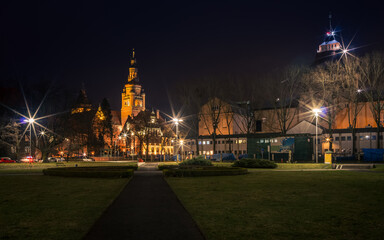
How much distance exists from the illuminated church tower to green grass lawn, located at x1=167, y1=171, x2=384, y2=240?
172 m

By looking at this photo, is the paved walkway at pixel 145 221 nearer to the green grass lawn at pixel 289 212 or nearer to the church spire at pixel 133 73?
the green grass lawn at pixel 289 212

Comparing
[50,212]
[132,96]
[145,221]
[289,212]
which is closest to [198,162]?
[289,212]

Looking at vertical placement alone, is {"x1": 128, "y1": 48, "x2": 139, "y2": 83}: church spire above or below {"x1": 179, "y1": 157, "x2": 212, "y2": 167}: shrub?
above

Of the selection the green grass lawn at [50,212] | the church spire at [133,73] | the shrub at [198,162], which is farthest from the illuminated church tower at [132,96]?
the green grass lawn at [50,212]

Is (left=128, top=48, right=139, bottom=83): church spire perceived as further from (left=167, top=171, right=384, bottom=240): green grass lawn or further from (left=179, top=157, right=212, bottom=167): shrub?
(left=167, top=171, right=384, bottom=240): green grass lawn

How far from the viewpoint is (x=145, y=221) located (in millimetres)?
10742

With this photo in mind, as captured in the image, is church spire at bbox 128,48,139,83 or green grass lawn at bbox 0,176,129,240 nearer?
Result: green grass lawn at bbox 0,176,129,240

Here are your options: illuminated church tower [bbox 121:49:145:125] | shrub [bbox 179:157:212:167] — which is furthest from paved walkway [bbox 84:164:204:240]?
illuminated church tower [bbox 121:49:145:125]

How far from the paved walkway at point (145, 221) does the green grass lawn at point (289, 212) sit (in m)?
0.49

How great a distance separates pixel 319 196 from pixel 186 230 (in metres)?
8.43

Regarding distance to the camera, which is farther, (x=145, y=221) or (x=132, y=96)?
(x=132, y=96)

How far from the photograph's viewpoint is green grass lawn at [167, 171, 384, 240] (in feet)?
30.1

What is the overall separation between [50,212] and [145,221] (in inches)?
153

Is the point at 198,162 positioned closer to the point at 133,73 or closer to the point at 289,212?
the point at 289,212
